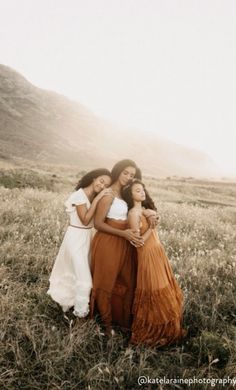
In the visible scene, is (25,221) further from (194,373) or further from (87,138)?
(87,138)

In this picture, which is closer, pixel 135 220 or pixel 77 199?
pixel 135 220

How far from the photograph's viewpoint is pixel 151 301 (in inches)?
166

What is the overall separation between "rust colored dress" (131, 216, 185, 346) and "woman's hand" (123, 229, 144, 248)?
16 centimetres

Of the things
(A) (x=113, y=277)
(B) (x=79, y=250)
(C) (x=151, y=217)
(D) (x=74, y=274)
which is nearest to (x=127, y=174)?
(C) (x=151, y=217)

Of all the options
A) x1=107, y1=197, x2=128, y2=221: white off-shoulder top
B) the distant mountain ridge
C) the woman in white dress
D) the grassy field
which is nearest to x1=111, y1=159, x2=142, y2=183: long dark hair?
the woman in white dress

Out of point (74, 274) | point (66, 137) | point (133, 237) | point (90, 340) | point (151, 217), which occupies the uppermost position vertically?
point (66, 137)

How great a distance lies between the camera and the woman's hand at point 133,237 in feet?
13.5

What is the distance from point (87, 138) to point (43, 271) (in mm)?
111009

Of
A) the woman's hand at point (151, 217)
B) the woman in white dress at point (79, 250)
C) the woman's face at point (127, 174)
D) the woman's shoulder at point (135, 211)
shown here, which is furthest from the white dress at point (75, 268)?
the woman's hand at point (151, 217)

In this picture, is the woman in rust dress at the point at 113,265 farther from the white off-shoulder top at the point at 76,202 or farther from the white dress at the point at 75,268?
the white off-shoulder top at the point at 76,202

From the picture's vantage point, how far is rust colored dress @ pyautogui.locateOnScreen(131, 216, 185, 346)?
4219 mm

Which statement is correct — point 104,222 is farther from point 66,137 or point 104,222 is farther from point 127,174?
point 66,137

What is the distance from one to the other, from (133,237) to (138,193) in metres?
0.60

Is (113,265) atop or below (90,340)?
atop
